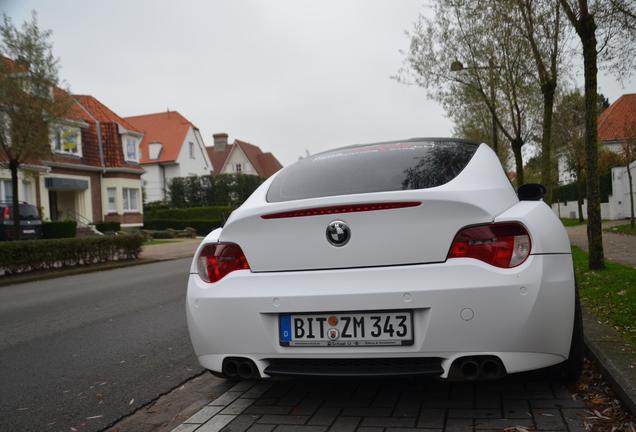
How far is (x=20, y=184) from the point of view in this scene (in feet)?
104

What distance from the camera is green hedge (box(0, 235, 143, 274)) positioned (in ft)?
48.8

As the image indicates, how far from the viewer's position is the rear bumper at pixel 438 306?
309 centimetres

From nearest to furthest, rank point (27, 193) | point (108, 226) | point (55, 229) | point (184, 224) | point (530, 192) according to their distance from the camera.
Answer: point (530, 192) < point (55, 229) < point (27, 193) < point (108, 226) < point (184, 224)

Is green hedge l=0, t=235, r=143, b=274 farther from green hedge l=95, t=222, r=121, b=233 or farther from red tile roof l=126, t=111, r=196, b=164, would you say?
red tile roof l=126, t=111, r=196, b=164

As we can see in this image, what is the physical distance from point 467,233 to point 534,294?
1.49 ft

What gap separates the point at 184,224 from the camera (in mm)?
43281

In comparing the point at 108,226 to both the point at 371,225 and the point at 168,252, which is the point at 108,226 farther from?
the point at 371,225

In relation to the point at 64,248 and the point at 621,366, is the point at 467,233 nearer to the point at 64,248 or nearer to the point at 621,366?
the point at 621,366

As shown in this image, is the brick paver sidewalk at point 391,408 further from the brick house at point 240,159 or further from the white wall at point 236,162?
the white wall at point 236,162

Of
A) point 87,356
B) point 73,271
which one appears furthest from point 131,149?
point 87,356

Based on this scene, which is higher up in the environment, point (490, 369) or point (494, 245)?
point (494, 245)

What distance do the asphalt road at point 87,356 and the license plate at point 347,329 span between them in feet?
4.45

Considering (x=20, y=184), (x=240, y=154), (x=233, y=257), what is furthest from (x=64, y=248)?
(x=240, y=154)

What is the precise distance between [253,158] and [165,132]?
1713 cm
